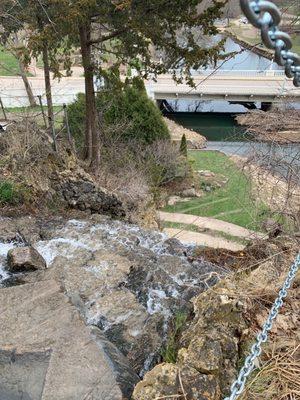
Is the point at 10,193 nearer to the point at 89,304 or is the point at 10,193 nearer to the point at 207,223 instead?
the point at 89,304

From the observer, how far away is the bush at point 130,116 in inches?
647

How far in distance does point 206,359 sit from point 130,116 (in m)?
14.7

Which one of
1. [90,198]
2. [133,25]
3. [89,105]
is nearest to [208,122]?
[89,105]

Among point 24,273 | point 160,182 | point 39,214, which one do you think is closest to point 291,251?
point 24,273

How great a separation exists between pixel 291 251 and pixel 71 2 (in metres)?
7.73

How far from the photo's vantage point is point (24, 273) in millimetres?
6223

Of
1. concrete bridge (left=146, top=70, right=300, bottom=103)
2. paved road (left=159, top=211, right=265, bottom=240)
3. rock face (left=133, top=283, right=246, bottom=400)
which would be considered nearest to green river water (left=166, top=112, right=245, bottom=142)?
concrete bridge (left=146, top=70, right=300, bottom=103)

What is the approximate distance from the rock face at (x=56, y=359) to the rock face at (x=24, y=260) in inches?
84.6

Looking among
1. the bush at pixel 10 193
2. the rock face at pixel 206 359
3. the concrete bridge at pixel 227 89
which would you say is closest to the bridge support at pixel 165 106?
the concrete bridge at pixel 227 89

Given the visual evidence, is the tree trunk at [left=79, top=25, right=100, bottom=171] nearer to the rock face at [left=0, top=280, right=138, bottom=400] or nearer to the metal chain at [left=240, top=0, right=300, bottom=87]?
the rock face at [left=0, top=280, right=138, bottom=400]

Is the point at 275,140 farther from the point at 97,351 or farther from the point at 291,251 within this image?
the point at 97,351

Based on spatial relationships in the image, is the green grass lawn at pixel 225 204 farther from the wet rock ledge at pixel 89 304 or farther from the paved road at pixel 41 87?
the paved road at pixel 41 87

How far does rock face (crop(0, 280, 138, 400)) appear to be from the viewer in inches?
129

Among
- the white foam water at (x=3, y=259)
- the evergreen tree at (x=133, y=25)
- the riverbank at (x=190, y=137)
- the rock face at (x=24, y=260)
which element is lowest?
the riverbank at (x=190, y=137)
